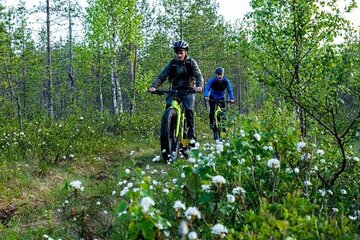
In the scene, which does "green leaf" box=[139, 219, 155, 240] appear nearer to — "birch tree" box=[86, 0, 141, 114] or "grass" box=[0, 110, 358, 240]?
"grass" box=[0, 110, 358, 240]

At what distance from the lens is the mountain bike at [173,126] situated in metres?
8.73

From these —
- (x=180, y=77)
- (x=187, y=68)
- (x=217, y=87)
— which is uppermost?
(x=187, y=68)

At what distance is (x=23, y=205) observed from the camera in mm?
6359

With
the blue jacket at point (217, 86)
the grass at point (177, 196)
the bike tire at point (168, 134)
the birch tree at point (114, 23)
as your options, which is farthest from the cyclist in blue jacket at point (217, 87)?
the birch tree at point (114, 23)

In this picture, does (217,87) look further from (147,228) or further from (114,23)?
(114,23)

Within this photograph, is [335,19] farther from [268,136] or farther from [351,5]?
[268,136]

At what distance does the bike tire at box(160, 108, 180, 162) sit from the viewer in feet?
28.6

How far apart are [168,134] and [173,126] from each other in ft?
1.39

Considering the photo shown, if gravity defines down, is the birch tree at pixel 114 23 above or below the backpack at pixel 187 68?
above

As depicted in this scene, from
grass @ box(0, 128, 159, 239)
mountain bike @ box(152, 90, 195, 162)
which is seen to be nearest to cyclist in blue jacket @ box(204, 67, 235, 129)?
grass @ box(0, 128, 159, 239)

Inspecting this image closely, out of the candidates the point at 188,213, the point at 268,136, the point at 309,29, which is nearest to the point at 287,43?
the point at 309,29

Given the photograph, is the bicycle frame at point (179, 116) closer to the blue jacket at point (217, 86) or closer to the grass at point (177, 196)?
the grass at point (177, 196)

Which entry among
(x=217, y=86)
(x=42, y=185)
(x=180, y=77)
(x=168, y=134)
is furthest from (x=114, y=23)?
(x=42, y=185)

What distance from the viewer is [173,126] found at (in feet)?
29.9
